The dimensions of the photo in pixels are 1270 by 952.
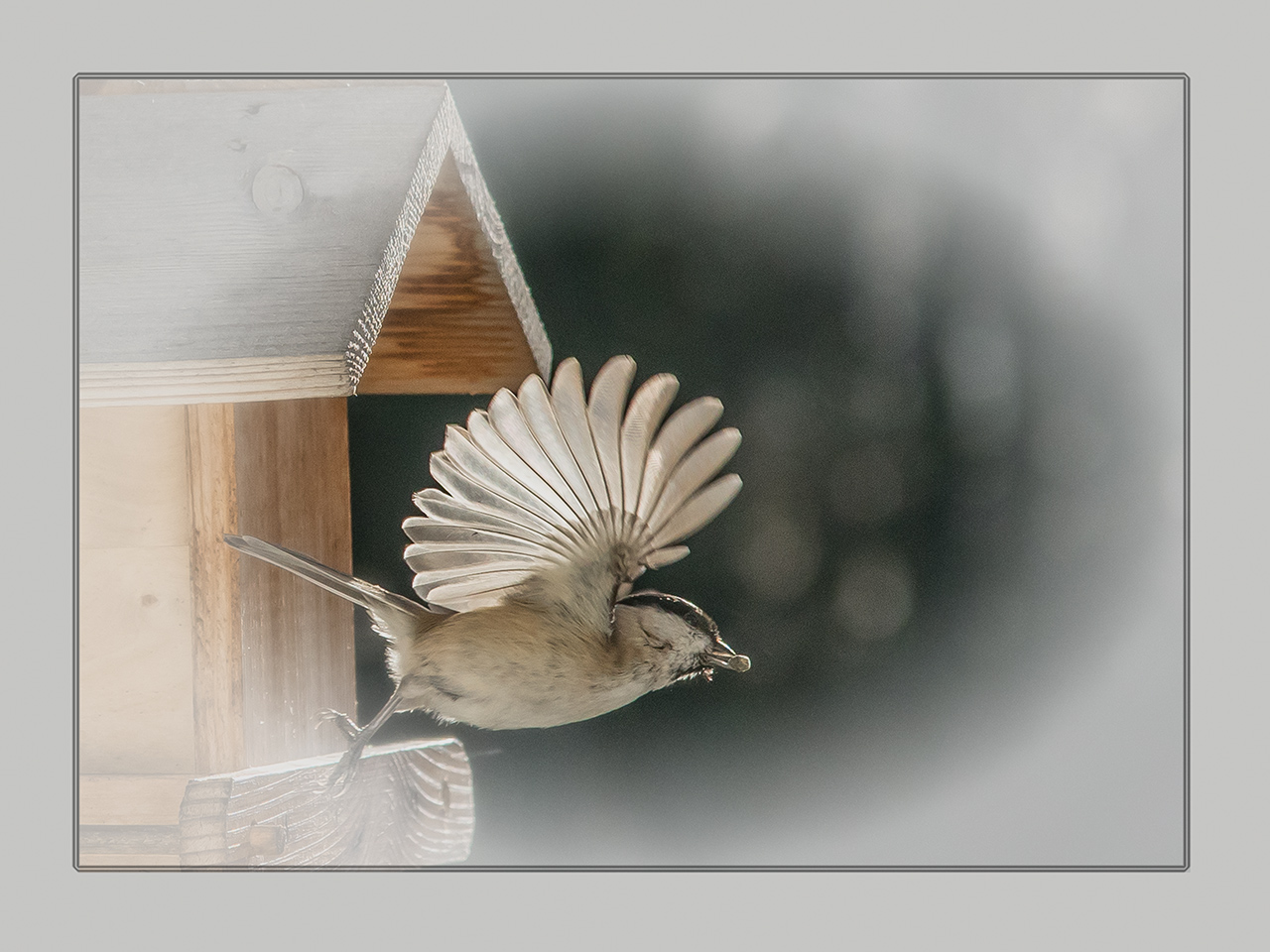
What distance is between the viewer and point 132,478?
1078mm

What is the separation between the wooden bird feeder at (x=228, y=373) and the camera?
3.29ft

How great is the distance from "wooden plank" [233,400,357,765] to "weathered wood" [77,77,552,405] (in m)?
0.09

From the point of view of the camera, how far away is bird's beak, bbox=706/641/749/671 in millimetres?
1078

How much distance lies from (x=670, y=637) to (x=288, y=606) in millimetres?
401

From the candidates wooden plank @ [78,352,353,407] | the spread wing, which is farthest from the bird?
wooden plank @ [78,352,353,407]

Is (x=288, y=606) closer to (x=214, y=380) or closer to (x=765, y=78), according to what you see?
(x=214, y=380)

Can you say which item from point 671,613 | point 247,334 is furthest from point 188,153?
point 671,613

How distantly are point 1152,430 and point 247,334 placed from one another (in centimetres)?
95

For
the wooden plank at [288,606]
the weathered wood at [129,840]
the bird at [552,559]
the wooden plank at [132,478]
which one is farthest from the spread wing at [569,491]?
the weathered wood at [129,840]

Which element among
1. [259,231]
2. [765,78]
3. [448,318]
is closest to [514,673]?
[448,318]

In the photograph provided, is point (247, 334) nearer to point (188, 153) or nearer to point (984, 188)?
point (188, 153)

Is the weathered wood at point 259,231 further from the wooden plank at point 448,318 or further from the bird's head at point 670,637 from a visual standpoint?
the bird's head at point 670,637

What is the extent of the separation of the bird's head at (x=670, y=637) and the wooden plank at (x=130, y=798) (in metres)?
0.49

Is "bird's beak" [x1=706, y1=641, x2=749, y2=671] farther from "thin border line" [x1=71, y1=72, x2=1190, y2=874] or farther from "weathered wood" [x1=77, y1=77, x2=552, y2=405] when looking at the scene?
"weathered wood" [x1=77, y1=77, x2=552, y2=405]
